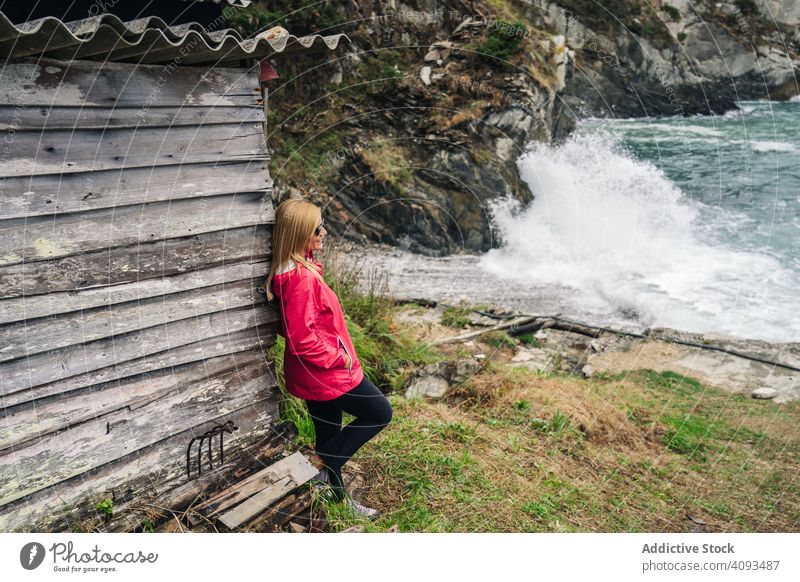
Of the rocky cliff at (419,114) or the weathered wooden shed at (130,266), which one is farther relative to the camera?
the rocky cliff at (419,114)

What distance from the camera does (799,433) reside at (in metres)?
5.63

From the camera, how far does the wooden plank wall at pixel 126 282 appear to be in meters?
2.86

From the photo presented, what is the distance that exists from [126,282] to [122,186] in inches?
17.6

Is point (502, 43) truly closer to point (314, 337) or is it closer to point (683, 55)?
point (683, 55)

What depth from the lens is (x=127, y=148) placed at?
3.17 meters

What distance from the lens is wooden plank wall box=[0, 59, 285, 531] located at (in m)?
2.86

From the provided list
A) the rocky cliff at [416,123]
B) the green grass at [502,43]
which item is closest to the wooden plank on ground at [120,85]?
the rocky cliff at [416,123]

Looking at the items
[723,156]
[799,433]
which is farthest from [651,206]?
[799,433]

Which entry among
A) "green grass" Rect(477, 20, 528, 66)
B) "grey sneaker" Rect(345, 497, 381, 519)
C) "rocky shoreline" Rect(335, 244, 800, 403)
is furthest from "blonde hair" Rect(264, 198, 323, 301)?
"green grass" Rect(477, 20, 528, 66)

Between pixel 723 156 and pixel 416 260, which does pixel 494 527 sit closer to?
pixel 416 260

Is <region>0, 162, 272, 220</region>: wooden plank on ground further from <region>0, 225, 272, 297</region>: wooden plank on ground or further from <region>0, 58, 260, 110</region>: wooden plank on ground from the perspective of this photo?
<region>0, 58, 260, 110</region>: wooden plank on ground

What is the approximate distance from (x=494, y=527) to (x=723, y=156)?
11.4 meters

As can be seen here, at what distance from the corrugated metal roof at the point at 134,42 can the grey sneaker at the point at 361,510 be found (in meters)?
2.38

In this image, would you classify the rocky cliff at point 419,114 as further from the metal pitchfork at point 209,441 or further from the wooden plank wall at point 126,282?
the metal pitchfork at point 209,441
